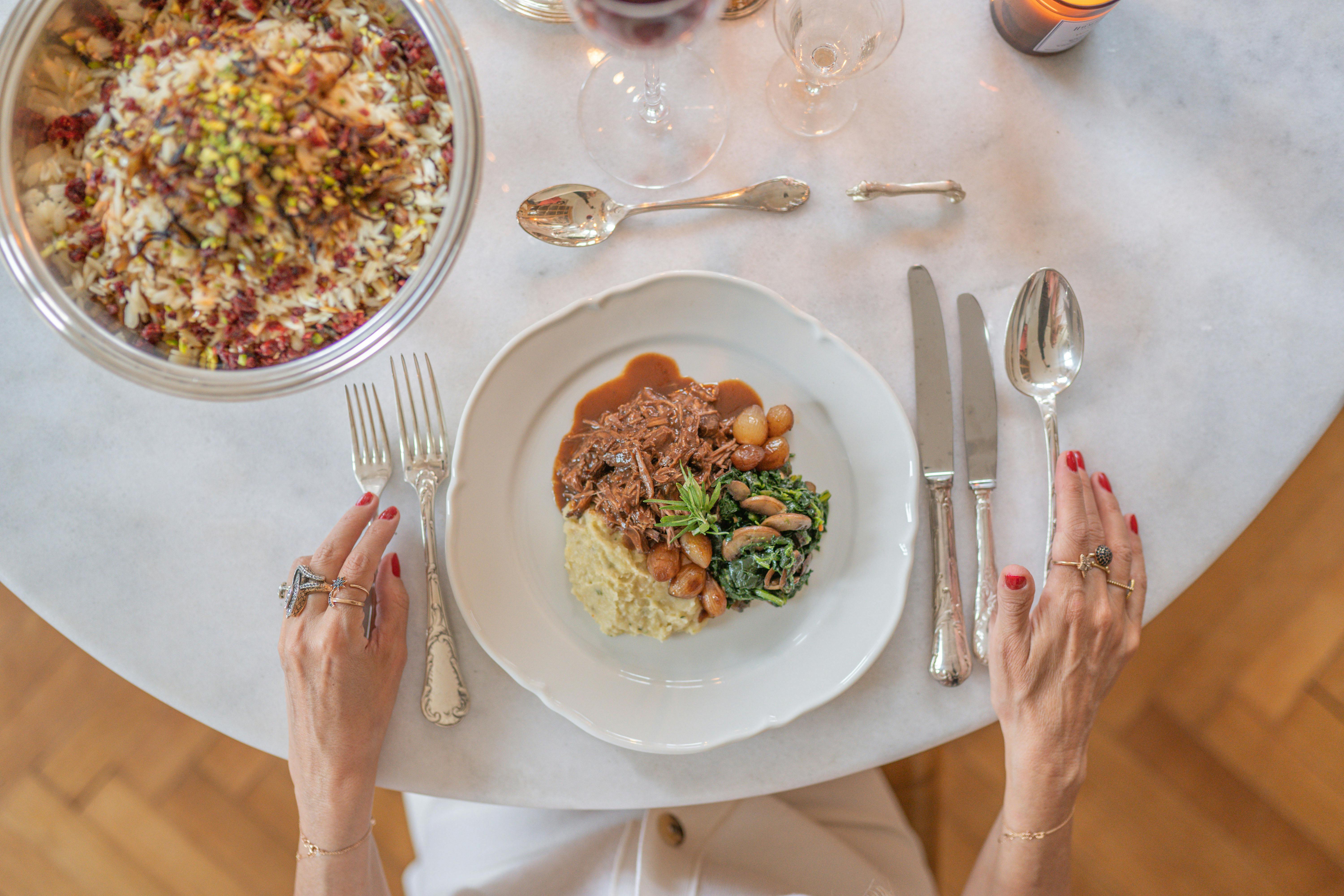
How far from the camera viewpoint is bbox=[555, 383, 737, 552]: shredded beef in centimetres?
139

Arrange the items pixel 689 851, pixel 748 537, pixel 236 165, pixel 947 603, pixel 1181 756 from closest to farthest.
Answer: pixel 236 165 → pixel 748 537 → pixel 947 603 → pixel 689 851 → pixel 1181 756

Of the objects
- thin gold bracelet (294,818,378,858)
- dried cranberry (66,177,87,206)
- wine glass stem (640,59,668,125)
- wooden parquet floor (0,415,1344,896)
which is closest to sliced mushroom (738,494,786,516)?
wine glass stem (640,59,668,125)

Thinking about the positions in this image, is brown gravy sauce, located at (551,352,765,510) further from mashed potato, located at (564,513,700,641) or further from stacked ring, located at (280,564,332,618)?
stacked ring, located at (280,564,332,618)

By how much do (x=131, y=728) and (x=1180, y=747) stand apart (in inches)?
127

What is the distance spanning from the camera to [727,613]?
1498 millimetres

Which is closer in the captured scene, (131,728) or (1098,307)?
(1098,307)

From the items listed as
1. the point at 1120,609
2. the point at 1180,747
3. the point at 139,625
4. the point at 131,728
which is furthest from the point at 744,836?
the point at 131,728

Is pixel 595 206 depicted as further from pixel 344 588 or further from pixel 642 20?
pixel 344 588

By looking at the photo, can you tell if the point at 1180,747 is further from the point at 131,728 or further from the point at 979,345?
the point at 131,728

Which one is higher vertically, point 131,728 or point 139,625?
point 139,625

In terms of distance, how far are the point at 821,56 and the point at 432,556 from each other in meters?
1.26

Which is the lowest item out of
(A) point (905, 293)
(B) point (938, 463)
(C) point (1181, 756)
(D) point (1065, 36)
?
(C) point (1181, 756)

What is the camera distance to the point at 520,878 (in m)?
1.71

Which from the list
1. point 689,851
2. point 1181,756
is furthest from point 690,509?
point 1181,756
